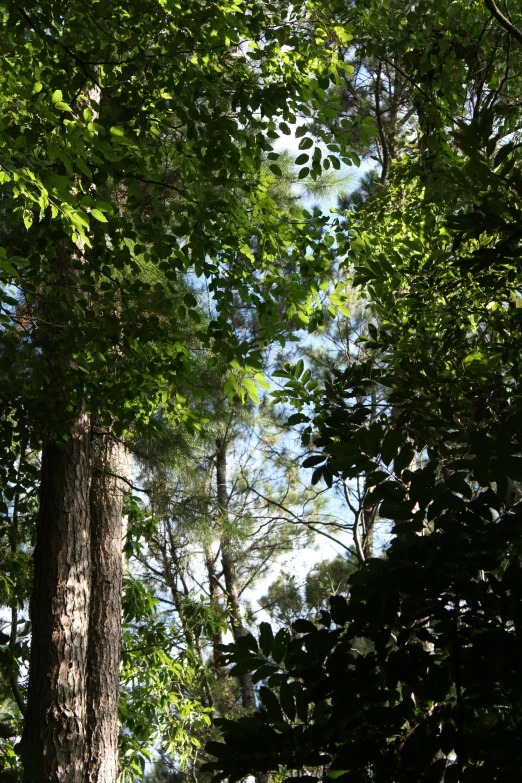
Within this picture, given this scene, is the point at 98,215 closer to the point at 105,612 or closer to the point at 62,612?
the point at 62,612

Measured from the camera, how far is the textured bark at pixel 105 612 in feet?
13.4

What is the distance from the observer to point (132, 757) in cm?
516

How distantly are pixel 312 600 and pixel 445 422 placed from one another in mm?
9847

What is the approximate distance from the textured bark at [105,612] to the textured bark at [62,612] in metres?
0.67

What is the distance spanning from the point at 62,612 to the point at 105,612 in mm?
964

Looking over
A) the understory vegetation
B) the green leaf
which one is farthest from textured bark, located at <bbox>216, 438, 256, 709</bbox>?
the green leaf

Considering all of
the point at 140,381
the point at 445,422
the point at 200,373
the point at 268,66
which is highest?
the point at 200,373

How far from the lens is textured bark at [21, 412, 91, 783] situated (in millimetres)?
3395

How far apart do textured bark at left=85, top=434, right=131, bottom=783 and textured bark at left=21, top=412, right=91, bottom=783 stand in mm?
667

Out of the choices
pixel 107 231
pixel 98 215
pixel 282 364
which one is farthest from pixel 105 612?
pixel 98 215

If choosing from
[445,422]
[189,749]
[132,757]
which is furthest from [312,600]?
[445,422]

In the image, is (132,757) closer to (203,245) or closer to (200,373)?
(200,373)

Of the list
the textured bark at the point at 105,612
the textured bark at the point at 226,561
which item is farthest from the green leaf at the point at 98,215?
the textured bark at the point at 226,561

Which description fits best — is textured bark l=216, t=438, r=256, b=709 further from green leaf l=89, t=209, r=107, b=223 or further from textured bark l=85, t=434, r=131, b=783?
green leaf l=89, t=209, r=107, b=223
